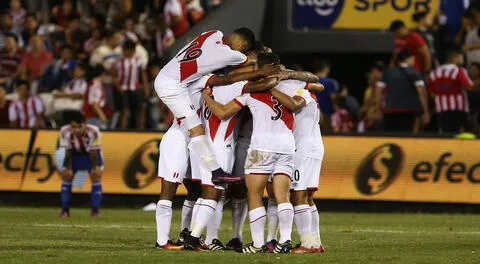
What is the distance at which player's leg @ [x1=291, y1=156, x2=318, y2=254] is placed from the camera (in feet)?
53.3

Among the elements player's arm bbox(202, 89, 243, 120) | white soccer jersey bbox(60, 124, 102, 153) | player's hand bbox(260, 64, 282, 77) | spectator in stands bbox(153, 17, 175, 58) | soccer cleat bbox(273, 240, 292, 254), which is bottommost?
soccer cleat bbox(273, 240, 292, 254)

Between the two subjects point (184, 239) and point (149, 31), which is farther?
point (149, 31)

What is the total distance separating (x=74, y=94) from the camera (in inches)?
1145

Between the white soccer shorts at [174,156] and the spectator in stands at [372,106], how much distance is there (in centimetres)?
1145

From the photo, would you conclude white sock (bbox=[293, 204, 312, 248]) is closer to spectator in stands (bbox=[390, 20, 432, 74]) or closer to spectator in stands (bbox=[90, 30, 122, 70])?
spectator in stands (bbox=[390, 20, 432, 74])

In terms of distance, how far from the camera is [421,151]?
997 inches

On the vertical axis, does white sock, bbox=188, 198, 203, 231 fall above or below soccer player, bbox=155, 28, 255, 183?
below

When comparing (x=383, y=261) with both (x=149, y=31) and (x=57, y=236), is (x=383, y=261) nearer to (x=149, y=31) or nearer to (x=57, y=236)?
(x=57, y=236)

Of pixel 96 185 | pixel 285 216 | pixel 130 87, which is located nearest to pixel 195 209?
pixel 285 216

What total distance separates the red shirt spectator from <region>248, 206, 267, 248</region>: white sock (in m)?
10.8

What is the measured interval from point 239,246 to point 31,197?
1017 cm

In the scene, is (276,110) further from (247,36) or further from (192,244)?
(192,244)

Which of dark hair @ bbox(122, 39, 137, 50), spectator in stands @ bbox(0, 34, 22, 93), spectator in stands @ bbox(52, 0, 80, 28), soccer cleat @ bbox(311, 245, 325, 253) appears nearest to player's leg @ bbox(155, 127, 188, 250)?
soccer cleat @ bbox(311, 245, 325, 253)

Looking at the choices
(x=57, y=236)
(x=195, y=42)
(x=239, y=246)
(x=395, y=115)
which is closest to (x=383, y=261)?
(x=239, y=246)
